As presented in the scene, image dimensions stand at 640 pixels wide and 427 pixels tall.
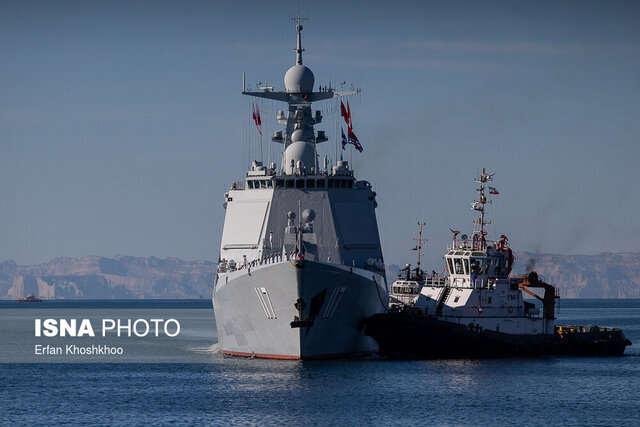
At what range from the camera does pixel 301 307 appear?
174 feet

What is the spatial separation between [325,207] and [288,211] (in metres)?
2.13

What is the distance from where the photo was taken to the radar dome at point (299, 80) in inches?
2677

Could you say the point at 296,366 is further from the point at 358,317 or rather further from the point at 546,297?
the point at 546,297

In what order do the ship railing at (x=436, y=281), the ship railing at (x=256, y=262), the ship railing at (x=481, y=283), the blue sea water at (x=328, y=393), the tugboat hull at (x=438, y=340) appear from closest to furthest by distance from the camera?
the blue sea water at (x=328, y=393) < the ship railing at (x=256, y=262) < the tugboat hull at (x=438, y=340) < the ship railing at (x=481, y=283) < the ship railing at (x=436, y=281)

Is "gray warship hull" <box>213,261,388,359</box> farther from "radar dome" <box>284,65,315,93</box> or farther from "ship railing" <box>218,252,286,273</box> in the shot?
"radar dome" <box>284,65,315,93</box>

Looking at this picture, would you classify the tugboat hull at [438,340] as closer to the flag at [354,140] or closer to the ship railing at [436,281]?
the ship railing at [436,281]

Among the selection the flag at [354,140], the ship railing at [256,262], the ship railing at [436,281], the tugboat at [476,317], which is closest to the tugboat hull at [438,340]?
the tugboat at [476,317]

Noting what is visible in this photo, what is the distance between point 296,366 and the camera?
53625mm

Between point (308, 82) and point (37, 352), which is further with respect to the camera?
point (37, 352)

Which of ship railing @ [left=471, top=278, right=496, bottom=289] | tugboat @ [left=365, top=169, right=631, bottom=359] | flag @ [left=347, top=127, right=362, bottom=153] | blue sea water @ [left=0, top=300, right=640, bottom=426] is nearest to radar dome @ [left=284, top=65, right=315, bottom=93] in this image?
flag @ [left=347, top=127, right=362, bottom=153]

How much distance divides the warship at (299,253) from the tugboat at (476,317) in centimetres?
229

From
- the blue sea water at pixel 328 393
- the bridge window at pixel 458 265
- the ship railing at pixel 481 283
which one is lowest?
the blue sea water at pixel 328 393

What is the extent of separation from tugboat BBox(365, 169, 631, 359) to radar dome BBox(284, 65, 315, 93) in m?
12.4

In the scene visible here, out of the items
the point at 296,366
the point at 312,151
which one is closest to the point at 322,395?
the point at 296,366
